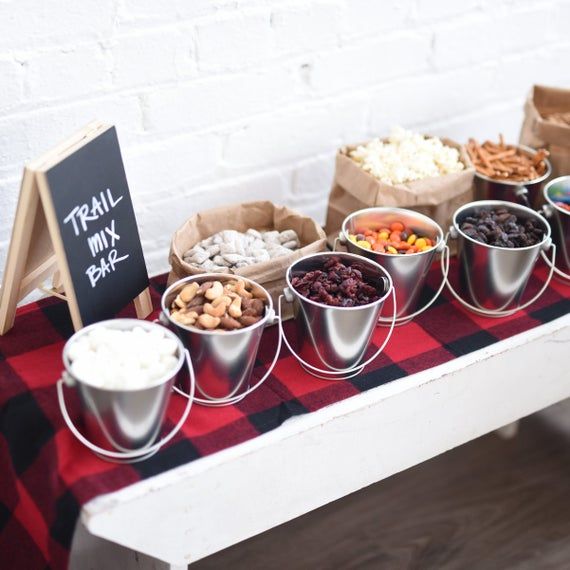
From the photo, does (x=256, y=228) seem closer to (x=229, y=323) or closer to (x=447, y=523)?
(x=229, y=323)

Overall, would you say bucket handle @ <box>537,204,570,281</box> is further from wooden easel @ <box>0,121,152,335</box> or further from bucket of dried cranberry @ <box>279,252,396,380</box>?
wooden easel @ <box>0,121,152,335</box>

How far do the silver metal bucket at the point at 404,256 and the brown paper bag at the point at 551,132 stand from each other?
54 centimetres

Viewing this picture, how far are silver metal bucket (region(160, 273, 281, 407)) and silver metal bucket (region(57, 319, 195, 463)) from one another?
0.03m

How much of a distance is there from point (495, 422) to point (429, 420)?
0.21 metres

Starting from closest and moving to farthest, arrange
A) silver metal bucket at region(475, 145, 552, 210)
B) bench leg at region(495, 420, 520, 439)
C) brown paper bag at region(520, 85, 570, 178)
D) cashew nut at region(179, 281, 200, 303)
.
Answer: cashew nut at region(179, 281, 200, 303) < silver metal bucket at region(475, 145, 552, 210) < brown paper bag at region(520, 85, 570, 178) < bench leg at region(495, 420, 520, 439)

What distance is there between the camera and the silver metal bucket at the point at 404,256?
152 centimetres

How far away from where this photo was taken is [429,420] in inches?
60.4

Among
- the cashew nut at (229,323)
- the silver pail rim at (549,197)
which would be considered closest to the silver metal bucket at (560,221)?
the silver pail rim at (549,197)

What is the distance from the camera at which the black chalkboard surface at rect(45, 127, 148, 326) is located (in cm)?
129

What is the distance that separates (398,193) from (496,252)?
0.89 ft

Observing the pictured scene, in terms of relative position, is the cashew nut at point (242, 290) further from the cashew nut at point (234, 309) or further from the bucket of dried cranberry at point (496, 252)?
the bucket of dried cranberry at point (496, 252)

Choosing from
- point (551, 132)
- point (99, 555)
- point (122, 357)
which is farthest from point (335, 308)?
point (551, 132)

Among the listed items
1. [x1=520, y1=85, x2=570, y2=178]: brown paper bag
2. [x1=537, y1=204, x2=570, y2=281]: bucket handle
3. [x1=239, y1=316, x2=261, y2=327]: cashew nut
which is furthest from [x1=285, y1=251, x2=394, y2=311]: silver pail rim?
[x1=520, y1=85, x2=570, y2=178]: brown paper bag

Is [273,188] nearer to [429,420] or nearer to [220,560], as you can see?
[429,420]
